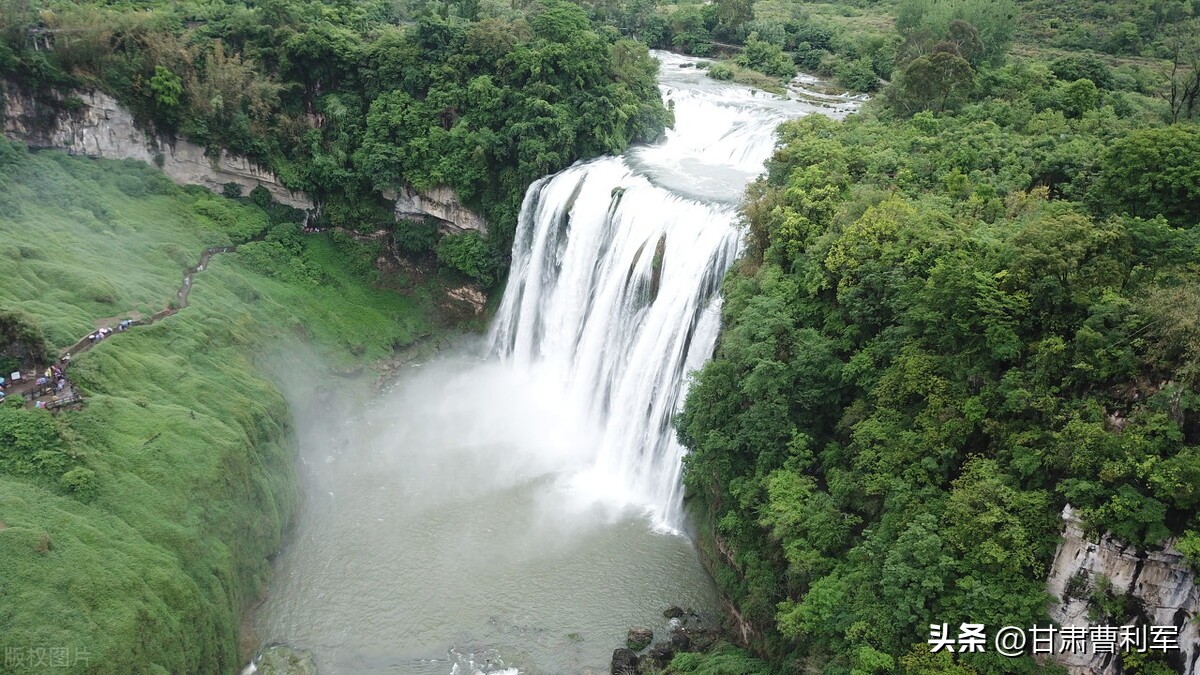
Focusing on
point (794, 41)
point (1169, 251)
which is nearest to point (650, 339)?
point (1169, 251)

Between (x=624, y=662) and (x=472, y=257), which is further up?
(x=472, y=257)

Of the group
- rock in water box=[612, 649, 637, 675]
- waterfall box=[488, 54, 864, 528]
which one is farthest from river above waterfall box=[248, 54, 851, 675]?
rock in water box=[612, 649, 637, 675]

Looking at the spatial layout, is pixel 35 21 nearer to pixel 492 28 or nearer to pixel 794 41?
pixel 492 28

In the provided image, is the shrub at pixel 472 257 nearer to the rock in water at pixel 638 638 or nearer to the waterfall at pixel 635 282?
the waterfall at pixel 635 282

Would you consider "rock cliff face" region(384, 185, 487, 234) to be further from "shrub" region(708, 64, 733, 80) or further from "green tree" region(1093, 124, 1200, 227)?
"green tree" region(1093, 124, 1200, 227)

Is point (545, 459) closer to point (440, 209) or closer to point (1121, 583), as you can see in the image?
point (440, 209)

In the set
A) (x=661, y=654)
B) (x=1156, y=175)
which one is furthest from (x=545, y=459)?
(x=1156, y=175)
